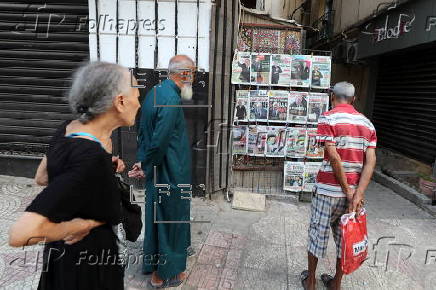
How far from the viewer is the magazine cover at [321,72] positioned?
4430 millimetres

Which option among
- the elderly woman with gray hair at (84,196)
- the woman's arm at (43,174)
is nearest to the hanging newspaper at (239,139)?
the elderly woman with gray hair at (84,196)

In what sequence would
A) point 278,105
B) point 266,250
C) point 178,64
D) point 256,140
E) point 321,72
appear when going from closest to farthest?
point 178,64 → point 266,250 → point 321,72 → point 278,105 → point 256,140

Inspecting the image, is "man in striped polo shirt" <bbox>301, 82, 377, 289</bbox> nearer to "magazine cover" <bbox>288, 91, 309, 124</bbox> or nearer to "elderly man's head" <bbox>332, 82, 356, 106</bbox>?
"elderly man's head" <bbox>332, 82, 356, 106</bbox>

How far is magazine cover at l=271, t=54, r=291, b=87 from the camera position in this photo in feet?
14.6

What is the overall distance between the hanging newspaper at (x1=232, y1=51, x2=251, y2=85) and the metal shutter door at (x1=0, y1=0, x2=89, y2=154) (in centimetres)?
228

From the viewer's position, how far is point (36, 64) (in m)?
4.95

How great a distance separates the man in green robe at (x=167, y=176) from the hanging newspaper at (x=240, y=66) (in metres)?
1.81

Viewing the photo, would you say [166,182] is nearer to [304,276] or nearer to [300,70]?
[304,276]

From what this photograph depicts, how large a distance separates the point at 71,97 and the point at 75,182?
0.41m

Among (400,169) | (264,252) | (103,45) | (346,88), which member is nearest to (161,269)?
(264,252)

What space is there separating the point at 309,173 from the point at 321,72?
1451 mm

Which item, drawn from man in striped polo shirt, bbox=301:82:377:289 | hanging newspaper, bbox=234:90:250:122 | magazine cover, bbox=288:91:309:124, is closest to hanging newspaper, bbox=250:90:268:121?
hanging newspaper, bbox=234:90:250:122

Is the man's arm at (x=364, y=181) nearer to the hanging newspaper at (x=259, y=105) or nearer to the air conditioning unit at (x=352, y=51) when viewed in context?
the hanging newspaper at (x=259, y=105)

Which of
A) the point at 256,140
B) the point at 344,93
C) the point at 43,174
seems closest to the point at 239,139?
the point at 256,140
